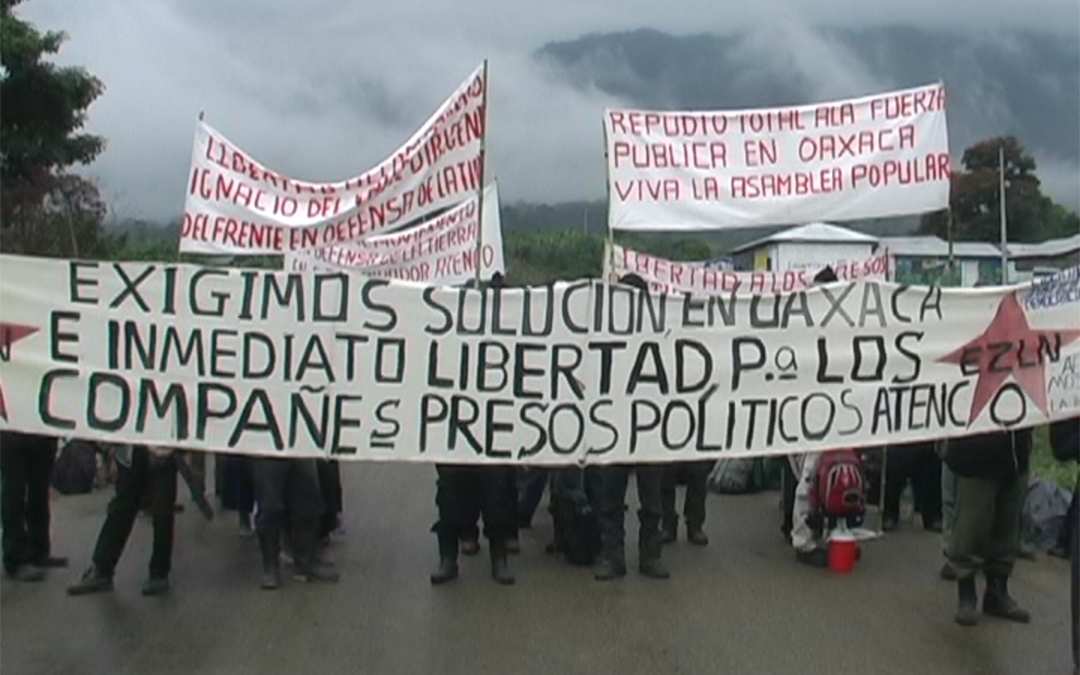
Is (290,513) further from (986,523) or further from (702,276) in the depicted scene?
(702,276)

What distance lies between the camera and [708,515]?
10648 millimetres

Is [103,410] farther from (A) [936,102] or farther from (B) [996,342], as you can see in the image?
(A) [936,102]

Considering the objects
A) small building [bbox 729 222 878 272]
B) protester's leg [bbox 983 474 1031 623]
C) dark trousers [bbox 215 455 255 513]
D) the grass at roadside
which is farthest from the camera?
small building [bbox 729 222 878 272]

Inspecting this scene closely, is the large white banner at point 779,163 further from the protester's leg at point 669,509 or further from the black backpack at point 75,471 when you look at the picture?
the black backpack at point 75,471

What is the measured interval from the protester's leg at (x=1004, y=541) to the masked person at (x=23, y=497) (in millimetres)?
5838

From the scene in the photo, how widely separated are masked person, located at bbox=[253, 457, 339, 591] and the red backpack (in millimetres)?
3302

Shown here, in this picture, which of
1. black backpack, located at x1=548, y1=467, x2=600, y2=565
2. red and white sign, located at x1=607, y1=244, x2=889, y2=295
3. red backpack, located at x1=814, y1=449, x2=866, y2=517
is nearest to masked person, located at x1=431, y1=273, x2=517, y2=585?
black backpack, located at x1=548, y1=467, x2=600, y2=565

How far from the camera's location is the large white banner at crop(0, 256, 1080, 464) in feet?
21.0

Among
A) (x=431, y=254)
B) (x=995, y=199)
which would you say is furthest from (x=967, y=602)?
(x=995, y=199)

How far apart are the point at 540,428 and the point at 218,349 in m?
1.71

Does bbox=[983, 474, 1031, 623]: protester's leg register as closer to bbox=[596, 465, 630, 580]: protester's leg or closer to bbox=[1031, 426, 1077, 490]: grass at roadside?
bbox=[596, 465, 630, 580]: protester's leg

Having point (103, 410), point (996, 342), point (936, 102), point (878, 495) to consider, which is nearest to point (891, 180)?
point (936, 102)

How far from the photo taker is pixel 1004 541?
283 inches

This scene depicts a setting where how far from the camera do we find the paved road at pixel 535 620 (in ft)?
21.4
